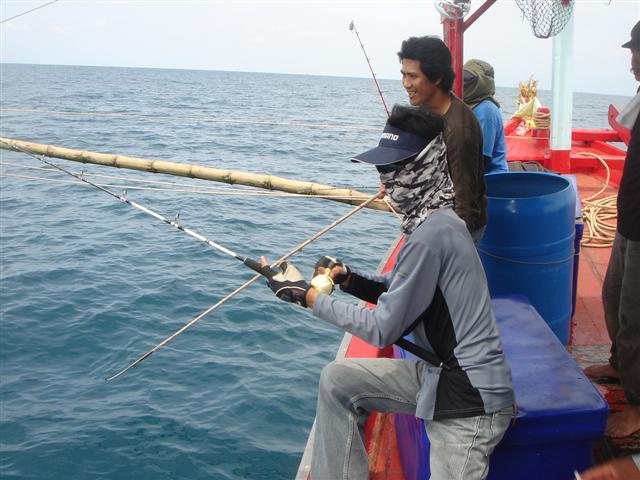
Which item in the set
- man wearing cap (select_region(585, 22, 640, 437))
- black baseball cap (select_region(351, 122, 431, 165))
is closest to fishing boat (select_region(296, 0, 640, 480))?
man wearing cap (select_region(585, 22, 640, 437))

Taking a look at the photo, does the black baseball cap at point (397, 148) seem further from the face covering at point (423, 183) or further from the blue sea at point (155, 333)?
the blue sea at point (155, 333)

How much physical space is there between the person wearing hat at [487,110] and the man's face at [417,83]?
2.36 ft

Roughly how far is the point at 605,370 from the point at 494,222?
1062mm

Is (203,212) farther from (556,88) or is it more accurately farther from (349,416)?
(349,416)

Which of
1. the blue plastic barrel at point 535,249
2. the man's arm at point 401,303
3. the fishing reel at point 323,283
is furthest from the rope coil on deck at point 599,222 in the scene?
the man's arm at point 401,303

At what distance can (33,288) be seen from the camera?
1012cm

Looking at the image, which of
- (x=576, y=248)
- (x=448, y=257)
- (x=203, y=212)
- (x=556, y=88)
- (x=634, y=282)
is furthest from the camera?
(x=203, y=212)

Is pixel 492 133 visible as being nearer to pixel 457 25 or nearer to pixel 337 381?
pixel 457 25

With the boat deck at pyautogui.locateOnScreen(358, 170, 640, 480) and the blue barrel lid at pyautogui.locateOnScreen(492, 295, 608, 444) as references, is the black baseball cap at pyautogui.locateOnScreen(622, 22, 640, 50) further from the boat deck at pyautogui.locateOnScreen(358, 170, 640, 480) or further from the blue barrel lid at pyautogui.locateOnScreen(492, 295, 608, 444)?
the boat deck at pyautogui.locateOnScreen(358, 170, 640, 480)

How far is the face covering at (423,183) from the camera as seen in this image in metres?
2.33

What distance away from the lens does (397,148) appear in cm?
233

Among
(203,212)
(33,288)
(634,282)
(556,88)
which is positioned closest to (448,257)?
(634,282)

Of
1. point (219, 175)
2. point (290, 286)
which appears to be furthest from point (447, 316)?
point (219, 175)

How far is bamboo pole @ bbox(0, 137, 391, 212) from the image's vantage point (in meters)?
6.14
